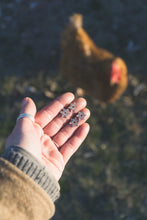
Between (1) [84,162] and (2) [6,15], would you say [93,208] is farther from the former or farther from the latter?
(2) [6,15]

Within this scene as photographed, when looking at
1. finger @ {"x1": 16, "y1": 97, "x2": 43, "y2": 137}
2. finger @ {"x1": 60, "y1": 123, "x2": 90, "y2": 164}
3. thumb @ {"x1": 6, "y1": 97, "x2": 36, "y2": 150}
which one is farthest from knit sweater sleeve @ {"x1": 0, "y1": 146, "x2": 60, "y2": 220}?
finger @ {"x1": 60, "y1": 123, "x2": 90, "y2": 164}

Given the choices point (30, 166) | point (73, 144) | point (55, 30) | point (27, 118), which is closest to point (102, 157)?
point (73, 144)

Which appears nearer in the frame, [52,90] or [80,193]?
[80,193]

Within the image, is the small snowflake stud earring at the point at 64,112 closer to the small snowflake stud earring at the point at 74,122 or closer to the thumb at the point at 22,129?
the small snowflake stud earring at the point at 74,122

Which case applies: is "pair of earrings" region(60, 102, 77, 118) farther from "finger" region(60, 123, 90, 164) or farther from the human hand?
"finger" region(60, 123, 90, 164)

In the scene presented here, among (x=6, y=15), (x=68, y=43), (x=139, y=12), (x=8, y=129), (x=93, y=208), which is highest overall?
(x=139, y=12)

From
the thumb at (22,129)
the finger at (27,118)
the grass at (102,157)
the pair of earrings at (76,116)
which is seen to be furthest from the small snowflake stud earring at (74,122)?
the grass at (102,157)

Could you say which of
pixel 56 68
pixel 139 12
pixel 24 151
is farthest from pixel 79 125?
pixel 139 12
